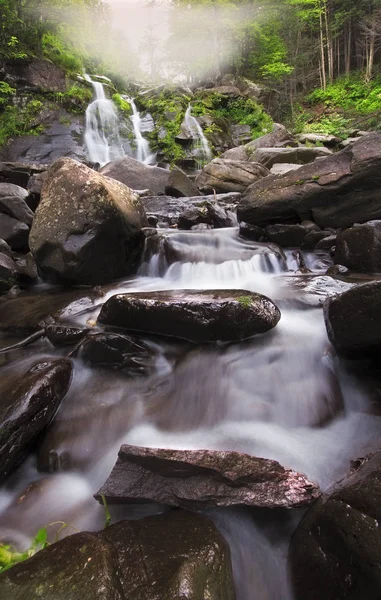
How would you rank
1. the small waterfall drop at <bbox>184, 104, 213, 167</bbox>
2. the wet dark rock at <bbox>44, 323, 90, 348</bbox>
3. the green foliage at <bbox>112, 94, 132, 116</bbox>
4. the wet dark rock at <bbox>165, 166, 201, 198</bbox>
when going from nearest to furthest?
the wet dark rock at <bbox>44, 323, 90, 348</bbox>
the wet dark rock at <bbox>165, 166, 201, 198</bbox>
the small waterfall drop at <bbox>184, 104, 213, 167</bbox>
the green foliage at <bbox>112, 94, 132, 116</bbox>

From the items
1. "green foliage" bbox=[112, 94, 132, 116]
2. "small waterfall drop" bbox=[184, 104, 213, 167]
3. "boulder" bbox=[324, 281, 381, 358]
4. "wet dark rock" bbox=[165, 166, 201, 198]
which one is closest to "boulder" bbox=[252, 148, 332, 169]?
"wet dark rock" bbox=[165, 166, 201, 198]

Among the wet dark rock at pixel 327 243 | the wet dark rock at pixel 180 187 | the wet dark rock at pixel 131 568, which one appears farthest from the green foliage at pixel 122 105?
the wet dark rock at pixel 131 568

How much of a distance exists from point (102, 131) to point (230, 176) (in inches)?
405

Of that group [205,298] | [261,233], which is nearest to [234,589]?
[205,298]

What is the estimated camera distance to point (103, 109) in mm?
19062

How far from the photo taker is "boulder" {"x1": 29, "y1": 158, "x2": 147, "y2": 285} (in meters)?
4.92

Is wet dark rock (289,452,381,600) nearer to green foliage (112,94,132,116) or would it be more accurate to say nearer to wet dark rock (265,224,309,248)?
wet dark rock (265,224,309,248)

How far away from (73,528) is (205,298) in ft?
7.42

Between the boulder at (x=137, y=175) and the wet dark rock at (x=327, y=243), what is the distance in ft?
22.2

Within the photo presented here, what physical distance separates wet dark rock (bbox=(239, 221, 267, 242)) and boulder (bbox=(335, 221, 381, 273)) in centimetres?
179

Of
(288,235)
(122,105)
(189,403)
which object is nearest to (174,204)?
(288,235)

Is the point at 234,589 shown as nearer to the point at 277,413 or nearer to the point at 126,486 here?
the point at 126,486

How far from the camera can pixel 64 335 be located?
3840mm

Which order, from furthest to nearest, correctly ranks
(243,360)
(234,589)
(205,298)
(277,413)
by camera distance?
(205,298)
(243,360)
(277,413)
(234,589)
